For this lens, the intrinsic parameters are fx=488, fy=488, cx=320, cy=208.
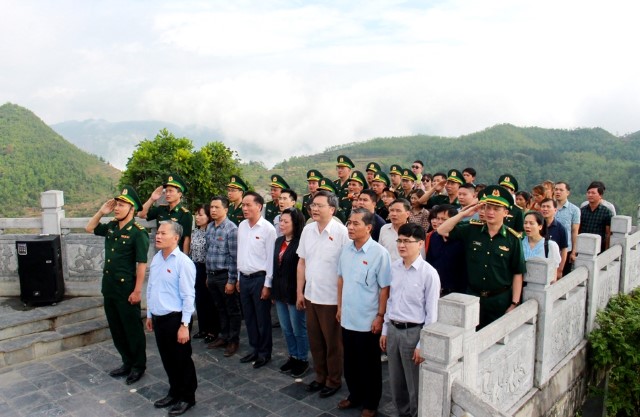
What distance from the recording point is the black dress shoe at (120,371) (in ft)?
16.5

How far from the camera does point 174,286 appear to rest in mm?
4207

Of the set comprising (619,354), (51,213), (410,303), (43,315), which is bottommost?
(619,354)

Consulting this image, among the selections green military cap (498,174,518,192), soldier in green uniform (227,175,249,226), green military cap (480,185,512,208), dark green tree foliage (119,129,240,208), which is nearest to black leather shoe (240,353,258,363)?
soldier in green uniform (227,175,249,226)

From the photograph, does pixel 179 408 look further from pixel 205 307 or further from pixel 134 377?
pixel 205 307

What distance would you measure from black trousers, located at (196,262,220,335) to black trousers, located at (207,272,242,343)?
264mm

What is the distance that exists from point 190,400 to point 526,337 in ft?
9.90

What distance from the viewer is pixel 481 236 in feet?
13.7

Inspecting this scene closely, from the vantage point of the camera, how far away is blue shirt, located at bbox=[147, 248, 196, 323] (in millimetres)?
4168

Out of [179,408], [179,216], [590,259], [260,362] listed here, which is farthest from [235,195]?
[590,259]

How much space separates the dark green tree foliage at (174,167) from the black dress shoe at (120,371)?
4767 mm

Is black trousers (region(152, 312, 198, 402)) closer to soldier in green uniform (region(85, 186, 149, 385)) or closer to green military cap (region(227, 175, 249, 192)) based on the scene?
soldier in green uniform (region(85, 186, 149, 385))

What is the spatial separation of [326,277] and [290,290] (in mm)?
688

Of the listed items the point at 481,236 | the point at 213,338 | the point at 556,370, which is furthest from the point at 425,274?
the point at 213,338

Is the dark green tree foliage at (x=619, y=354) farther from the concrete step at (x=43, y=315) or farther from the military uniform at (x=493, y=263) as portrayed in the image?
the concrete step at (x=43, y=315)
